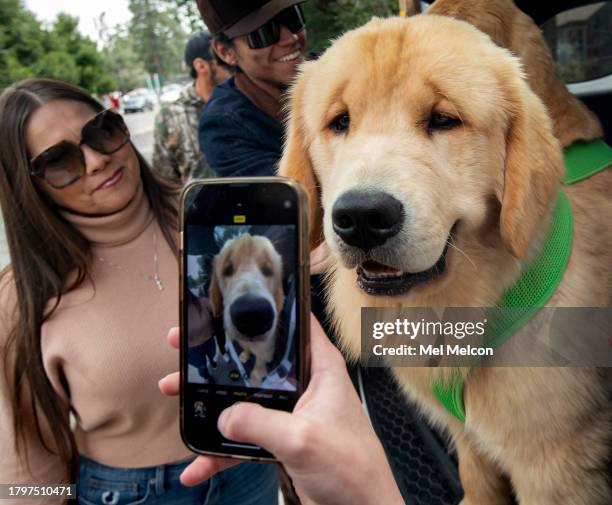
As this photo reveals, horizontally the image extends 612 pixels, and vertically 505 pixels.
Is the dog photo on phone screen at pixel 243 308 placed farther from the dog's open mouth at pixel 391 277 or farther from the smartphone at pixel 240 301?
the dog's open mouth at pixel 391 277

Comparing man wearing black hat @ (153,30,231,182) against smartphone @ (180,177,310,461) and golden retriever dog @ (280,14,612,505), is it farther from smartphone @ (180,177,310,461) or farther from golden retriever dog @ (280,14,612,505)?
smartphone @ (180,177,310,461)

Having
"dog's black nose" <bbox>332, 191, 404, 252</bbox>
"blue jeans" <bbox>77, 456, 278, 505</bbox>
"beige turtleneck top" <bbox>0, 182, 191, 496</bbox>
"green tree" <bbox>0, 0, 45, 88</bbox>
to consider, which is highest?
"green tree" <bbox>0, 0, 45, 88</bbox>

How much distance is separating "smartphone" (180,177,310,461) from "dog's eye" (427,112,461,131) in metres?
0.56

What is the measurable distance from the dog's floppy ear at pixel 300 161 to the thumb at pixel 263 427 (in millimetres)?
834

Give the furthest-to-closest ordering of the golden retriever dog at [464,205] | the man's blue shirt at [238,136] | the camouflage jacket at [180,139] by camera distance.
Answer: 1. the camouflage jacket at [180,139]
2. the man's blue shirt at [238,136]
3. the golden retriever dog at [464,205]

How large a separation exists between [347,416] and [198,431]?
40 centimetres

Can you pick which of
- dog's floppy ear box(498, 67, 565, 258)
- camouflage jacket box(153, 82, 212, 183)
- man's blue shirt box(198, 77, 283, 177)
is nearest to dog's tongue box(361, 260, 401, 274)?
dog's floppy ear box(498, 67, 565, 258)

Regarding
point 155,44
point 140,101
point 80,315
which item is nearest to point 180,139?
point 80,315

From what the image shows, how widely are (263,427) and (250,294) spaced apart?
299 millimetres

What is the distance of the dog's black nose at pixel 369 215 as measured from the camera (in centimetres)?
120

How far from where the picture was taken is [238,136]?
2111 mm

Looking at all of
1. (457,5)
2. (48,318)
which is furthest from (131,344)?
(457,5)

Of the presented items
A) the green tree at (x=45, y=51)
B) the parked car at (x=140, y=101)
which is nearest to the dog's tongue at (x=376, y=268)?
the green tree at (x=45, y=51)

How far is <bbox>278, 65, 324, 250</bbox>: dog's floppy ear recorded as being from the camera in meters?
1.71
